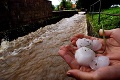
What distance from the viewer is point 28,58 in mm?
5652

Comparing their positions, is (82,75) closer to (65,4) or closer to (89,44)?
(89,44)

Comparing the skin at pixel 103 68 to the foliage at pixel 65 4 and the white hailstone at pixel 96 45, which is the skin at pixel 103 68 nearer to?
the white hailstone at pixel 96 45

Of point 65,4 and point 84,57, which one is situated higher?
point 65,4

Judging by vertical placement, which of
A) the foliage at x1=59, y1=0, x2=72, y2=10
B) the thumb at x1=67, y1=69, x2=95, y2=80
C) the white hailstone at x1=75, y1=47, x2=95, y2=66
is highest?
the foliage at x1=59, y1=0, x2=72, y2=10

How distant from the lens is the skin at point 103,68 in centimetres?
148

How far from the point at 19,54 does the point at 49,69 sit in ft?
6.63

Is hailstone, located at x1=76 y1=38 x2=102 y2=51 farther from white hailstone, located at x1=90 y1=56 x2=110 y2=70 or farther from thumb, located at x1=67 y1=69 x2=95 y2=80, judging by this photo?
thumb, located at x1=67 y1=69 x2=95 y2=80

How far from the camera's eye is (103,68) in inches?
58.9

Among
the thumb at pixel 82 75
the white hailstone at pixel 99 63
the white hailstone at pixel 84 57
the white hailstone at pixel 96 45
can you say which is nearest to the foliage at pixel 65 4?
the white hailstone at pixel 96 45

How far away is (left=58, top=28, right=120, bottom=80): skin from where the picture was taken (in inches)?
58.4

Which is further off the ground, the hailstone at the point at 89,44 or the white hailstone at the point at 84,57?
the hailstone at the point at 89,44

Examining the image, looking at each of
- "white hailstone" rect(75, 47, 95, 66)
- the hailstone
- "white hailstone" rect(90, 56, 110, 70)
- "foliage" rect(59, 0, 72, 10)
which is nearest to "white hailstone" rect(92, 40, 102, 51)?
the hailstone

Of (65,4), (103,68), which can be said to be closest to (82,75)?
(103,68)

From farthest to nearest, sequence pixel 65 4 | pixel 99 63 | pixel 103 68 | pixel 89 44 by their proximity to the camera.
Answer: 1. pixel 65 4
2. pixel 89 44
3. pixel 99 63
4. pixel 103 68
